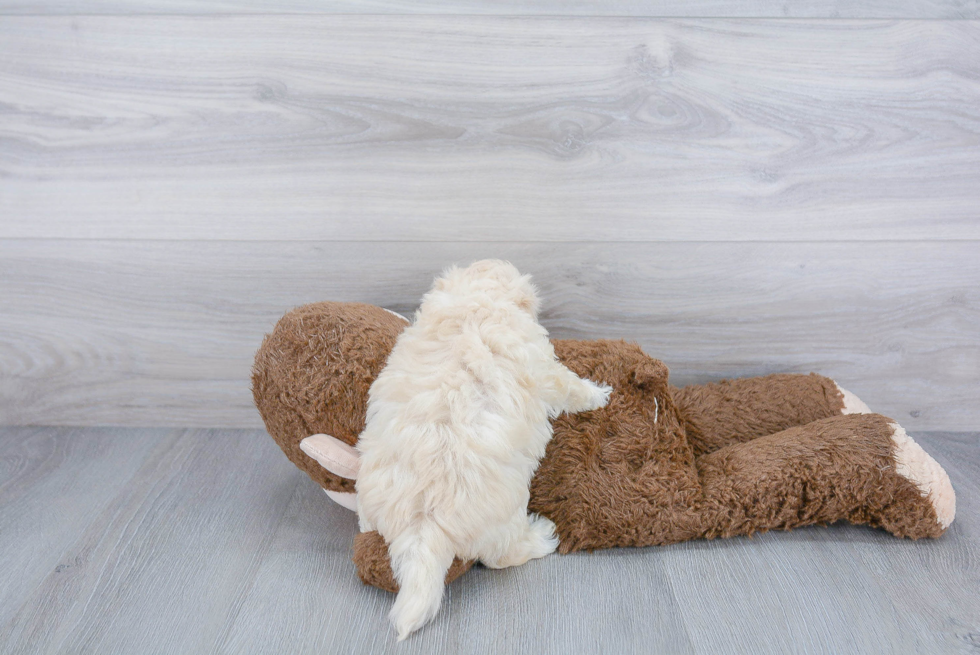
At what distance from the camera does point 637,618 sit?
77cm

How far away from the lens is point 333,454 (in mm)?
844

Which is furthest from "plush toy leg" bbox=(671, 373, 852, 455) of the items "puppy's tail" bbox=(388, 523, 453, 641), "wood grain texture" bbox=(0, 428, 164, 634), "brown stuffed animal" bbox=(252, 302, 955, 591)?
"wood grain texture" bbox=(0, 428, 164, 634)

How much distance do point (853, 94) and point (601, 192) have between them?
0.40m

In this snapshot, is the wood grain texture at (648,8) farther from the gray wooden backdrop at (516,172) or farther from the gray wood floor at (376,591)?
the gray wood floor at (376,591)

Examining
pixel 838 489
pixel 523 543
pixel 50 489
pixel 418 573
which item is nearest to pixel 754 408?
pixel 838 489

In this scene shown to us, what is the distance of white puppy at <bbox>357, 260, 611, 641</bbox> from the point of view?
2.44 feet

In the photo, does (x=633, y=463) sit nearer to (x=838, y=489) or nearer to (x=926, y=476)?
(x=838, y=489)

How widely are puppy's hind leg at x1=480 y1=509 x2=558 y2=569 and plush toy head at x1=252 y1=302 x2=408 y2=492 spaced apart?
206 millimetres

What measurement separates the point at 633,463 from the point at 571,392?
0.13 meters

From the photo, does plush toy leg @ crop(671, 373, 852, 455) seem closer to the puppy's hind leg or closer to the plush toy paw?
the plush toy paw

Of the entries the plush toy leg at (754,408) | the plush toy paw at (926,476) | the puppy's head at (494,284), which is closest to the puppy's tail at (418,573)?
the puppy's head at (494,284)

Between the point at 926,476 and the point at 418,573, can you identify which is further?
the point at 926,476

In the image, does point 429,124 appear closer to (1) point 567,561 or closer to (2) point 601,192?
(2) point 601,192

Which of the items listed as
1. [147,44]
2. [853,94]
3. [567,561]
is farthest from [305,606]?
[853,94]
